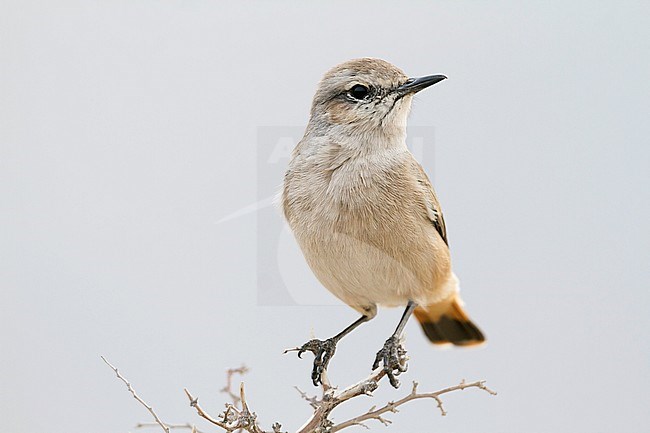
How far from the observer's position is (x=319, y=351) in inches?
82.7

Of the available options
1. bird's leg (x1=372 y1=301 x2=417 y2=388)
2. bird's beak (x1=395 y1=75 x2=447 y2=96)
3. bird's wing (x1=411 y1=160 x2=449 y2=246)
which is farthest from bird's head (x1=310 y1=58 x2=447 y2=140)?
bird's leg (x1=372 y1=301 x2=417 y2=388)

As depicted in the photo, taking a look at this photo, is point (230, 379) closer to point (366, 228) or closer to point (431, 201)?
point (366, 228)

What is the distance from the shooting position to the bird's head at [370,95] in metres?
2.02

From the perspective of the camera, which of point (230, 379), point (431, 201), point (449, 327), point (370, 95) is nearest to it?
point (230, 379)

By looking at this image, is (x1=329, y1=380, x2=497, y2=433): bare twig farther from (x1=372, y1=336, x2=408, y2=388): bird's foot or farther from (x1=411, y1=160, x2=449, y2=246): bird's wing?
(x1=411, y1=160, x2=449, y2=246): bird's wing

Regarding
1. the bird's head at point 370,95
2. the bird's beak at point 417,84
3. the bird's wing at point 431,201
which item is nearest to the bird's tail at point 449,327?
the bird's wing at point 431,201

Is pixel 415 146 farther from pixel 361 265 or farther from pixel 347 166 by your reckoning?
pixel 361 265

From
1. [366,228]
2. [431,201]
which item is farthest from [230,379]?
[431,201]

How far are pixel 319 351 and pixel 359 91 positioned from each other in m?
0.74

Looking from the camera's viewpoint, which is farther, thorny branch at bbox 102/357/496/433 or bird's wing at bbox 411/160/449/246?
bird's wing at bbox 411/160/449/246

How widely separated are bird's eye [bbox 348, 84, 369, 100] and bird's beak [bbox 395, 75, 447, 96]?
3.5 inches

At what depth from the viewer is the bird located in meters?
1.95

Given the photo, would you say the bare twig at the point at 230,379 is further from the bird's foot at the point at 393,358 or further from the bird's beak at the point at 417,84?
the bird's beak at the point at 417,84

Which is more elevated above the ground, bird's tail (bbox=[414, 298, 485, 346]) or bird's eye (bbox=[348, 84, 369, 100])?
bird's eye (bbox=[348, 84, 369, 100])
